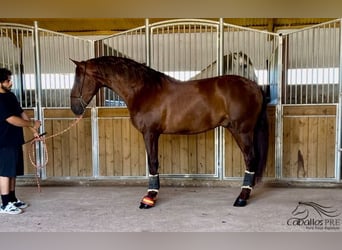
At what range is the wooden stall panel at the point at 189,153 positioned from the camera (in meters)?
3.63

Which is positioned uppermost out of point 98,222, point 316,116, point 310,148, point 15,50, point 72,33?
point 72,33

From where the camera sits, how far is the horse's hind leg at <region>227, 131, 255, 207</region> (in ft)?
9.28

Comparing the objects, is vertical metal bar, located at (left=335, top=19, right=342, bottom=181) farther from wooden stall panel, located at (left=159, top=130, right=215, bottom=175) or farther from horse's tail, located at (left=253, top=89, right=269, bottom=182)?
wooden stall panel, located at (left=159, top=130, right=215, bottom=175)

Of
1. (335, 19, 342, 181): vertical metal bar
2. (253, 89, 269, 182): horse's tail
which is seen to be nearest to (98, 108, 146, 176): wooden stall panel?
(253, 89, 269, 182): horse's tail

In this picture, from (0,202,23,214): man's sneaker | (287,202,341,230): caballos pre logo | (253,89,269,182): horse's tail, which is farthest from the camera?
(253,89,269,182): horse's tail

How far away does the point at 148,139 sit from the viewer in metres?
2.82

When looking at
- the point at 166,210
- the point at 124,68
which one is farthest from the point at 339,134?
the point at 124,68

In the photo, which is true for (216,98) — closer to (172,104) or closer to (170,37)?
(172,104)

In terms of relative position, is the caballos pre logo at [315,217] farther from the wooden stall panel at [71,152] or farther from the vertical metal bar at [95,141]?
the wooden stall panel at [71,152]

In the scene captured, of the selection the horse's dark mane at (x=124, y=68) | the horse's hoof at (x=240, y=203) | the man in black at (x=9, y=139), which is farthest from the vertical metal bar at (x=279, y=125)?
the man in black at (x=9, y=139)

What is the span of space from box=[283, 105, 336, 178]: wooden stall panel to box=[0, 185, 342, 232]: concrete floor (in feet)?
0.76

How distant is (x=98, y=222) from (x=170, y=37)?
2.13 meters

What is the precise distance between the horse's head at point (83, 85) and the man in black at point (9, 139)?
0.40m

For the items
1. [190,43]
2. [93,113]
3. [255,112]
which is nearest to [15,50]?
[93,113]
